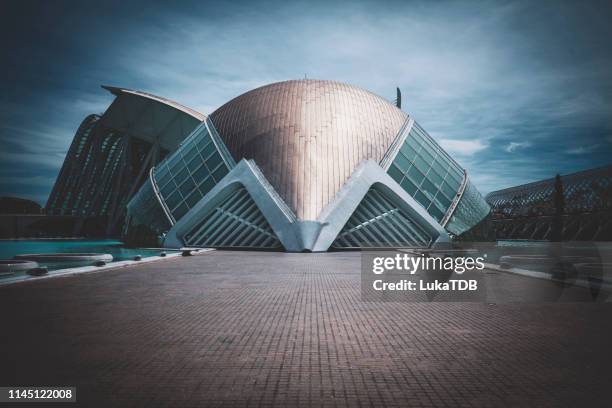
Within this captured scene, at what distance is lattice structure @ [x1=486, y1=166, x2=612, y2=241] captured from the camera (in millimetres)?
63594

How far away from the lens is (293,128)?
3406cm

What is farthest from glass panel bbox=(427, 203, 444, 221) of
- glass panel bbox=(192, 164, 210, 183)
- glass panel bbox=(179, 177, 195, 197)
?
glass panel bbox=(179, 177, 195, 197)

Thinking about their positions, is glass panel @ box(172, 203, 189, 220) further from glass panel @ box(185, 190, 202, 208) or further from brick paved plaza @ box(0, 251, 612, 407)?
brick paved plaza @ box(0, 251, 612, 407)

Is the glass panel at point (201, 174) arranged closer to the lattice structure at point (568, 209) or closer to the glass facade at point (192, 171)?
the glass facade at point (192, 171)

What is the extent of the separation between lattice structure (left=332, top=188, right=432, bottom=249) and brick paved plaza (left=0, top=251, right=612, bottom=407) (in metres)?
20.2

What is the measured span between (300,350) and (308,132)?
2882 cm

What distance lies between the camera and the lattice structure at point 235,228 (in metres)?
30.0

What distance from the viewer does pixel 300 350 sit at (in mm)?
5852

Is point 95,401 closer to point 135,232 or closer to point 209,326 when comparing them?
point 209,326

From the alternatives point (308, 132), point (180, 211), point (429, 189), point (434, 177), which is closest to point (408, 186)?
point (429, 189)

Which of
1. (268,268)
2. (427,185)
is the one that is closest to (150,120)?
(427,185)

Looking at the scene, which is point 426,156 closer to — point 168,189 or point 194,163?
point 194,163

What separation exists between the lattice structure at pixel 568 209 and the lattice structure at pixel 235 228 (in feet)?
119

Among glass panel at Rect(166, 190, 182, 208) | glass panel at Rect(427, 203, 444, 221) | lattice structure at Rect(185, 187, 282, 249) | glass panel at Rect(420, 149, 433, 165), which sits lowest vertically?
lattice structure at Rect(185, 187, 282, 249)
